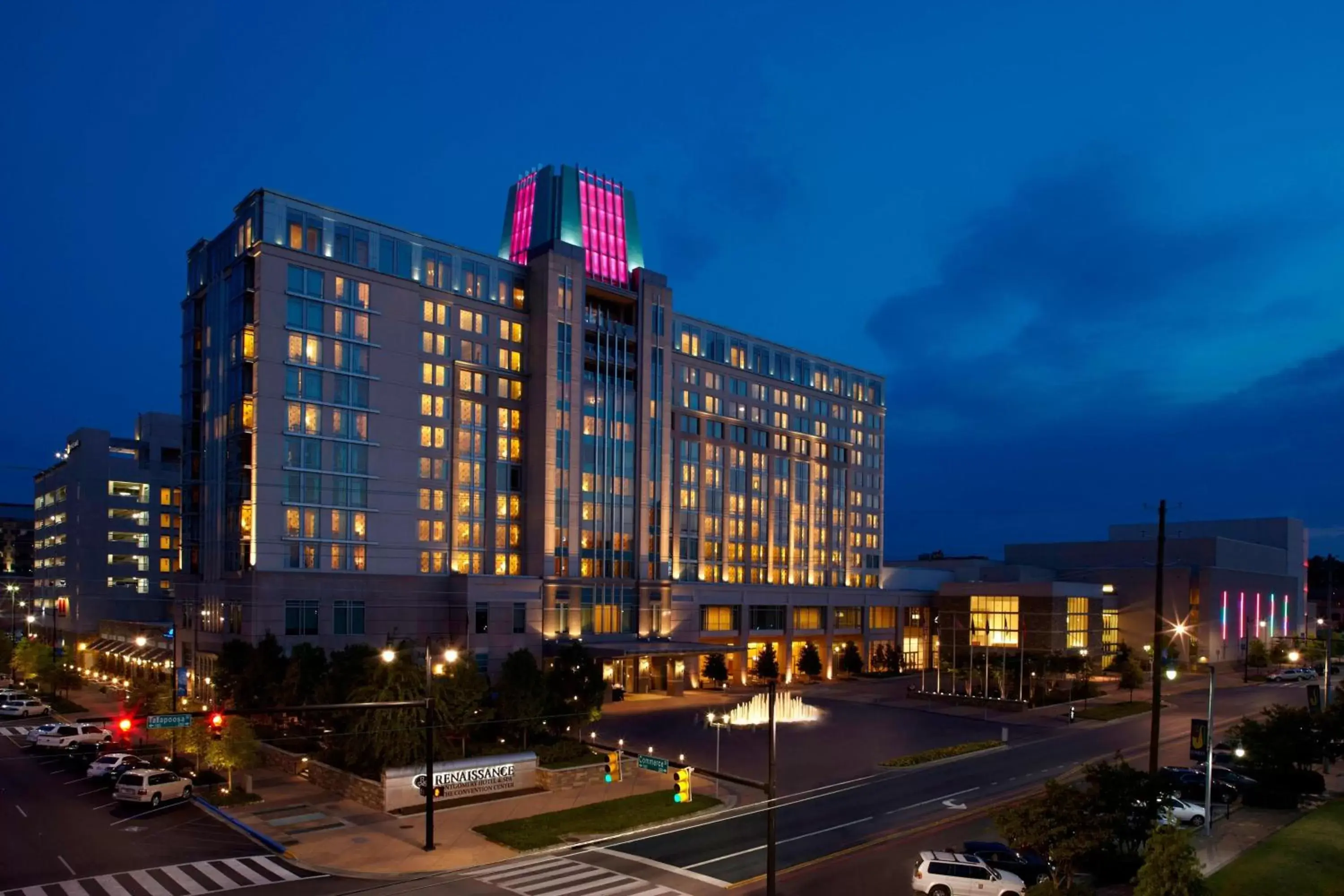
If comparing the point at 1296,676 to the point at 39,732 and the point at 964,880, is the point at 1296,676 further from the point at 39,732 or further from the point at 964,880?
the point at 39,732

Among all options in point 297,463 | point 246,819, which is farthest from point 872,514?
point 246,819

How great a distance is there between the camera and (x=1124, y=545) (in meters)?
132

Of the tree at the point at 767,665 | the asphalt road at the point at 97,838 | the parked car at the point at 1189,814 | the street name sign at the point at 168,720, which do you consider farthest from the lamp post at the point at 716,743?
the street name sign at the point at 168,720

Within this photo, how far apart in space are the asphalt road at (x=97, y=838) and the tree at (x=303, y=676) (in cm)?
1058

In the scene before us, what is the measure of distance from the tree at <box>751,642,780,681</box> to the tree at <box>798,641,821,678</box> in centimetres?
487


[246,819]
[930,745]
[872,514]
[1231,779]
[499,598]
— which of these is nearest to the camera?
[246,819]

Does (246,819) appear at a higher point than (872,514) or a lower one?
lower

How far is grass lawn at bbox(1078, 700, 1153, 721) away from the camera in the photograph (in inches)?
2790

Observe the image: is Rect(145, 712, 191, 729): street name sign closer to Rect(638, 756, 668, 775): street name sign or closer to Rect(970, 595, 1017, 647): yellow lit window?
Rect(638, 756, 668, 775): street name sign

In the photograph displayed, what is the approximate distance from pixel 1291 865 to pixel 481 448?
63309 mm

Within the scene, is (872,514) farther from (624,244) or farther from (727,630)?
(624,244)

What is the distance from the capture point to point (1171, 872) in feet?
74.6

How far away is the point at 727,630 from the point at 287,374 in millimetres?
50599

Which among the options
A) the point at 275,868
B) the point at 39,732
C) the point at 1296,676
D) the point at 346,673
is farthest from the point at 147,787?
the point at 1296,676
